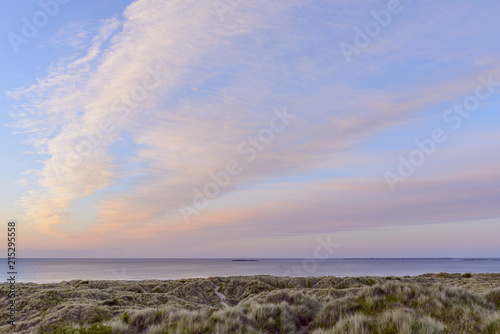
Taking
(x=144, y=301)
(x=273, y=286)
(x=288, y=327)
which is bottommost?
(x=273, y=286)

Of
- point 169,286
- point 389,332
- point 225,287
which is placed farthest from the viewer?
point 225,287

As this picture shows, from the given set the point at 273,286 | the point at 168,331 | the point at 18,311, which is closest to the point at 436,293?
the point at 168,331

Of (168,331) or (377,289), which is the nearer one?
(168,331)

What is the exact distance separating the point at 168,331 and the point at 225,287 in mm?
33188

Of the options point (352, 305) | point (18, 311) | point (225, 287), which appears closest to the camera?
point (352, 305)

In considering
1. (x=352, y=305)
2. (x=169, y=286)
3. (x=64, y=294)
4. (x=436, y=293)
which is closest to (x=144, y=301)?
(x=64, y=294)

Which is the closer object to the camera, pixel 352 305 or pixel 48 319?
pixel 352 305

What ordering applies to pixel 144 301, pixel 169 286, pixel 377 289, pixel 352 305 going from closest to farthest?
1. pixel 352 305
2. pixel 377 289
3. pixel 144 301
4. pixel 169 286

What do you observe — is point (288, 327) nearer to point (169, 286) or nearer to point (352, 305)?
point (352, 305)

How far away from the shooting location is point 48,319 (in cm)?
1617

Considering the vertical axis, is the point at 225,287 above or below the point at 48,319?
below

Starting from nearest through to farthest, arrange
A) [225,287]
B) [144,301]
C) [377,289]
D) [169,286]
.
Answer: [377,289]
[144,301]
[169,286]
[225,287]

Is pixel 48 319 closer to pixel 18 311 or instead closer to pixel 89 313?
pixel 89 313

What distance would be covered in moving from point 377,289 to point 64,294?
24081 mm
